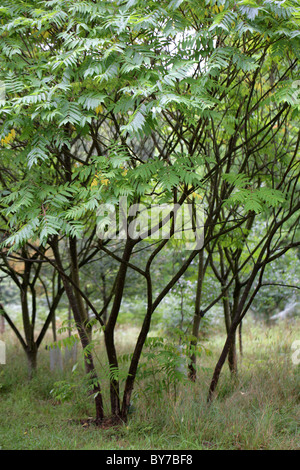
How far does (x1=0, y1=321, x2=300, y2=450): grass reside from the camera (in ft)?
13.6

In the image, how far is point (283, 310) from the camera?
482 inches

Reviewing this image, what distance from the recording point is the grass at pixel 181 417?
13.6 ft

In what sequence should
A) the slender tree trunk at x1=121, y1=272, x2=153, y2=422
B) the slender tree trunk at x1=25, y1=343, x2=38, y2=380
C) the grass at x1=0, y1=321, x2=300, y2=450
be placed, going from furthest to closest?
the slender tree trunk at x1=25, y1=343, x2=38, y2=380, the slender tree trunk at x1=121, y1=272, x2=153, y2=422, the grass at x1=0, y1=321, x2=300, y2=450

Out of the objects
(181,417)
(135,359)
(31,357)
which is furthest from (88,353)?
(31,357)

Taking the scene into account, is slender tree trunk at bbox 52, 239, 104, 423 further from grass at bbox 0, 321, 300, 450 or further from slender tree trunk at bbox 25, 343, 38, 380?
slender tree trunk at bbox 25, 343, 38, 380

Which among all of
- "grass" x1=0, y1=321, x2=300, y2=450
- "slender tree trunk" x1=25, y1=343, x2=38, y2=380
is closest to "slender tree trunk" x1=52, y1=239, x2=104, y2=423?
"grass" x1=0, y1=321, x2=300, y2=450

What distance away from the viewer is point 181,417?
441cm

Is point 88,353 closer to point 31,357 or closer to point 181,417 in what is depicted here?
point 181,417

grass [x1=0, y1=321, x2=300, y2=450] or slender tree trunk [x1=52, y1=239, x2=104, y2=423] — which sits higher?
slender tree trunk [x1=52, y1=239, x2=104, y2=423]

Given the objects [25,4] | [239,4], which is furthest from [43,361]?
[239,4]

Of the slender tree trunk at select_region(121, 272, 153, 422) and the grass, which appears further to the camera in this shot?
the slender tree trunk at select_region(121, 272, 153, 422)

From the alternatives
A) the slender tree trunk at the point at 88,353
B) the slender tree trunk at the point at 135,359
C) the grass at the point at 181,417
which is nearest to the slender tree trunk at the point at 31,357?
the grass at the point at 181,417

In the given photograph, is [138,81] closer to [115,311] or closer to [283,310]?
[115,311]

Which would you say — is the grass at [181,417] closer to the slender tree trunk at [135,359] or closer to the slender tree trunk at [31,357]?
the slender tree trunk at [135,359]
